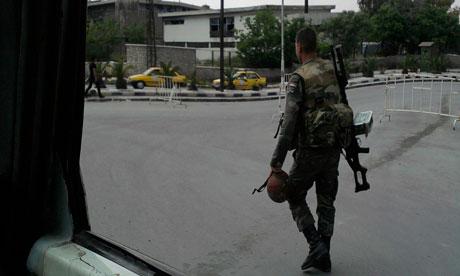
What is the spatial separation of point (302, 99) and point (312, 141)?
34 cm

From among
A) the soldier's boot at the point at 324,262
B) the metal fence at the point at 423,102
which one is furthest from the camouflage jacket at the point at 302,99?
the metal fence at the point at 423,102

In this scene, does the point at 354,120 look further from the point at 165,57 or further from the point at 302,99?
the point at 165,57

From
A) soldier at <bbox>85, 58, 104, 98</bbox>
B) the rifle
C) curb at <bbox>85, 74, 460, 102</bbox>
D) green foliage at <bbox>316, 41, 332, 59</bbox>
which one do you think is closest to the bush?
green foliage at <bbox>316, 41, 332, 59</bbox>

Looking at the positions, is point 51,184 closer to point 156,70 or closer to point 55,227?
point 55,227

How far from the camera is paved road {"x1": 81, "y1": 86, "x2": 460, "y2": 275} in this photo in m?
4.65

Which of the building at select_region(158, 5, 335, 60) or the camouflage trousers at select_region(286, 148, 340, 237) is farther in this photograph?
the building at select_region(158, 5, 335, 60)

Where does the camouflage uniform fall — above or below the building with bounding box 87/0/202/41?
below

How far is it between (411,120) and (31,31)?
13029 millimetres

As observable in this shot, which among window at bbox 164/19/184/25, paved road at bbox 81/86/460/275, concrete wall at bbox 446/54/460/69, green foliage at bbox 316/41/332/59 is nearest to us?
paved road at bbox 81/86/460/275

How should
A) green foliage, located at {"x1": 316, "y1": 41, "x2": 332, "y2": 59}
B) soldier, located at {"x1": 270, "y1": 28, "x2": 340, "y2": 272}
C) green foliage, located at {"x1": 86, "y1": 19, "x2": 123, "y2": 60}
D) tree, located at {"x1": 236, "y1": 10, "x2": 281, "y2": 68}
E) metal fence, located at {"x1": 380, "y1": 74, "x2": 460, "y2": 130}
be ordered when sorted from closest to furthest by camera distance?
soldier, located at {"x1": 270, "y1": 28, "x2": 340, "y2": 272}, green foliage, located at {"x1": 316, "y1": 41, "x2": 332, "y2": 59}, metal fence, located at {"x1": 380, "y1": 74, "x2": 460, "y2": 130}, tree, located at {"x1": 236, "y1": 10, "x2": 281, "y2": 68}, green foliage, located at {"x1": 86, "y1": 19, "x2": 123, "y2": 60}

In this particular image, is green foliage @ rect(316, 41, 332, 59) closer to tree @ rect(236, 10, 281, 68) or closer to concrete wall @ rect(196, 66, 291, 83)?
concrete wall @ rect(196, 66, 291, 83)

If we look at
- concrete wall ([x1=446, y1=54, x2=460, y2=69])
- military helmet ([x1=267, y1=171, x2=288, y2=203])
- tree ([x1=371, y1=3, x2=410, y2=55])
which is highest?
tree ([x1=371, y1=3, x2=410, y2=55])

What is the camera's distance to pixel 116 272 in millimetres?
1848

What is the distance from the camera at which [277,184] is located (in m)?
4.16
